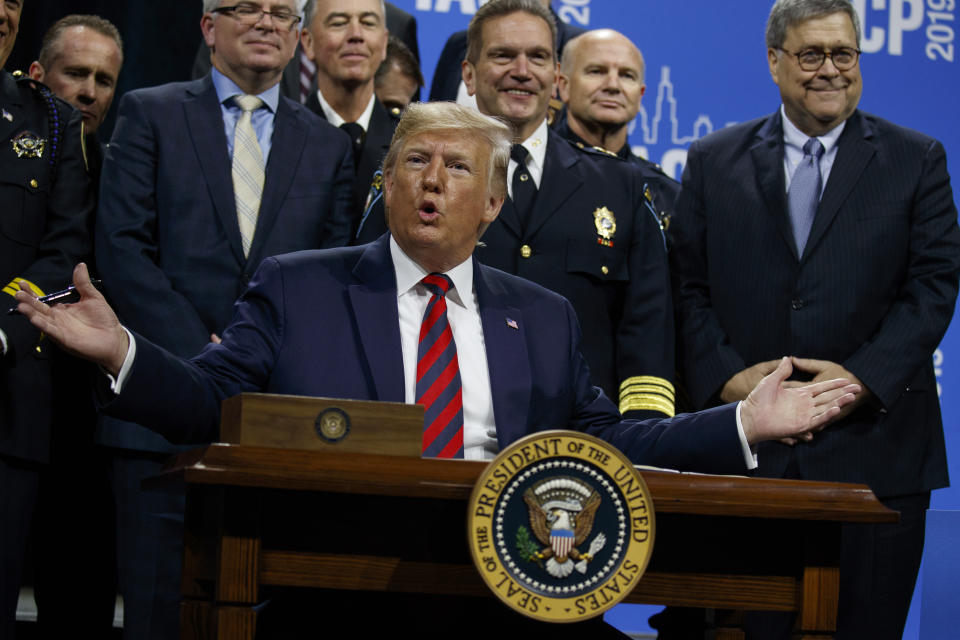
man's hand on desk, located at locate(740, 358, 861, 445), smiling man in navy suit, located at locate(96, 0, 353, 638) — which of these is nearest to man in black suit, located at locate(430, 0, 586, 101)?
smiling man in navy suit, located at locate(96, 0, 353, 638)

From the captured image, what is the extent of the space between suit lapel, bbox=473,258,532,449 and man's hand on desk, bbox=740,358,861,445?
1.43ft

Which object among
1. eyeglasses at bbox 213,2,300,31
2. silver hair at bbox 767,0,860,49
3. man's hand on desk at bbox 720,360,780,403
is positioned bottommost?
man's hand on desk at bbox 720,360,780,403

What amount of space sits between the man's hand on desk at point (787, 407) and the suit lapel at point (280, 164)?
4.79 feet

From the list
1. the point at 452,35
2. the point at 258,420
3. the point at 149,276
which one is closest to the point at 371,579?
the point at 258,420

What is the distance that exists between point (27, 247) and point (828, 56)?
2141mm

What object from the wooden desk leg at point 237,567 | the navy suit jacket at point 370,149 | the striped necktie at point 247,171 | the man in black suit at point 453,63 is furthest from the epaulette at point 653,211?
the wooden desk leg at point 237,567

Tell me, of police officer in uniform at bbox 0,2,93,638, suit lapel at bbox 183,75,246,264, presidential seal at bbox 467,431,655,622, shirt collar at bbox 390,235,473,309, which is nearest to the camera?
presidential seal at bbox 467,431,655,622

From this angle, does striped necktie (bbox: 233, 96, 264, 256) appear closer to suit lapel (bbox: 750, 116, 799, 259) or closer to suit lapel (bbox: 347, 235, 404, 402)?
suit lapel (bbox: 347, 235, 404, 402)

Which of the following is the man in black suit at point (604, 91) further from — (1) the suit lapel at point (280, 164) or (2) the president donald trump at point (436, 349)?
(2) the president donald trump at point (436, 349)

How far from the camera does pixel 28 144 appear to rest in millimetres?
3080

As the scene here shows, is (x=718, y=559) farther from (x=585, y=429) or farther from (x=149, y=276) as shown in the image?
(x=149, y=276)

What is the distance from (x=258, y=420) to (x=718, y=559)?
69 centimetres

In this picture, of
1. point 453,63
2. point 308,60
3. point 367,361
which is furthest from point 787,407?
point 308,60

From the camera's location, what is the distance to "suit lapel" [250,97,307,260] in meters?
3.16
